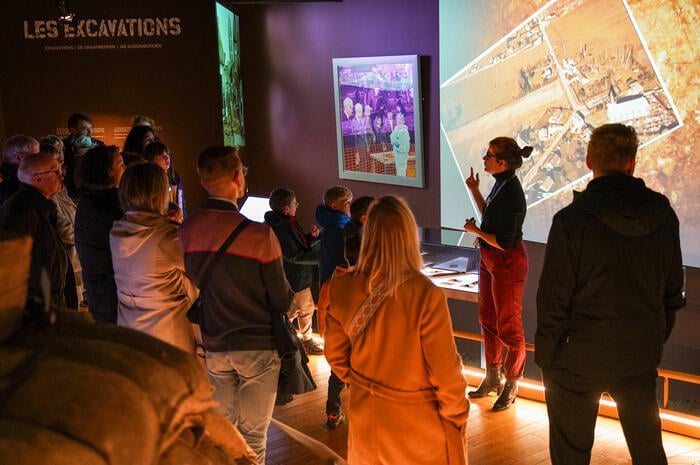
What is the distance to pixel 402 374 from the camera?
2.60 m

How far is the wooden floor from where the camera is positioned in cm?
425

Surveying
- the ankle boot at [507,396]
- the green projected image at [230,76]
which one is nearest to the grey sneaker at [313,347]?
the ankle boot at [507,396]

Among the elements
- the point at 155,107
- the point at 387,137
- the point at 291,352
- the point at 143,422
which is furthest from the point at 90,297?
the point at 155,107

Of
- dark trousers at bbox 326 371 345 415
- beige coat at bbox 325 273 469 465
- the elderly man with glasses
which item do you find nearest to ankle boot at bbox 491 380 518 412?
dark trousers at bbox 326 371 345 415

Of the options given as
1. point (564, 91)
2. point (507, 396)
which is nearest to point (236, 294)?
point (507, 396)

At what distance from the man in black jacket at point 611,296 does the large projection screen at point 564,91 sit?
8.82ft

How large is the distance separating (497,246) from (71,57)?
6.27 m

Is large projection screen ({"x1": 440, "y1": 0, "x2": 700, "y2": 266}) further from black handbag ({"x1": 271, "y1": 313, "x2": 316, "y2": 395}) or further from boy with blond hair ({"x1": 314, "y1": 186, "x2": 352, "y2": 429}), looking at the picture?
black handbag ({"x1": 271, "y1": 313, "x2": 316, "y2": 395})

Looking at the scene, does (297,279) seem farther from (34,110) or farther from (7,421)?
(34,110)

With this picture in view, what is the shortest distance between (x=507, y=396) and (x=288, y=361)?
7.29ft

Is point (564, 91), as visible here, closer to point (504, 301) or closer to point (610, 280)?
point (504, 301)

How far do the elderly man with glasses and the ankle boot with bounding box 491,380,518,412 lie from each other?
9.05 ft

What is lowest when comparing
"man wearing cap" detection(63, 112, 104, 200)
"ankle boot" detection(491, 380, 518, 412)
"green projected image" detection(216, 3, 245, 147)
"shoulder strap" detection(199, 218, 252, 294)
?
"ankle boot" detection(491, 380, 518, 412)

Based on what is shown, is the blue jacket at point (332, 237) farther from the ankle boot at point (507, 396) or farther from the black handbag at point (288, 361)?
the ankle boot at point (507, 396)
